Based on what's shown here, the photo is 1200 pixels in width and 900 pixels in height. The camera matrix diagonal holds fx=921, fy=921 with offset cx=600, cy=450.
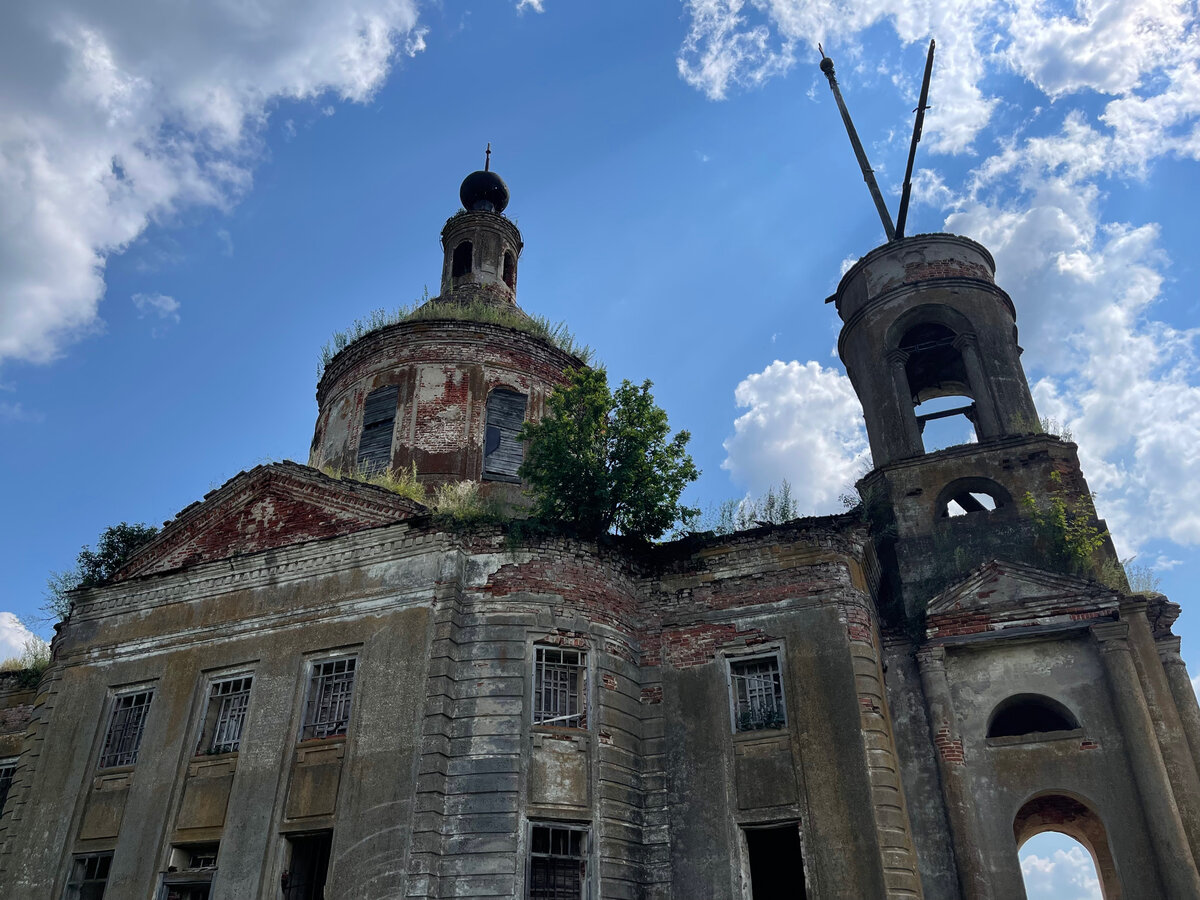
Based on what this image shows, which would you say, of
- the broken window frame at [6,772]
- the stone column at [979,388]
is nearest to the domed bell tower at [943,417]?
the stone column at [979,388]

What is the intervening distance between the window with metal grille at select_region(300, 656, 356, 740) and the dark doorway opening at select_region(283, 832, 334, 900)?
1282mm

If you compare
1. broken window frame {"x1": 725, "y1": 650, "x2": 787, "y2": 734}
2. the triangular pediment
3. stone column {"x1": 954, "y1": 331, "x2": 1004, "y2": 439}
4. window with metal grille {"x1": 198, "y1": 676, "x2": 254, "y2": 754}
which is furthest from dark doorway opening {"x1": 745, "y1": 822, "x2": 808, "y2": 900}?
stone column {"x1": 954, "y1": 331, "x2": 1004, "y2": 439}

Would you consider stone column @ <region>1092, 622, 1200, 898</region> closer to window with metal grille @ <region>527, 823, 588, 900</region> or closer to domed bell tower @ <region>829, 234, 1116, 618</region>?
domed bell tower @ <region>829, 234, 1116, 618</region>

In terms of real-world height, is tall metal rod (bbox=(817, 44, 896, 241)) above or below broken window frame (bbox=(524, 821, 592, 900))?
above

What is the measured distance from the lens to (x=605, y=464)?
13.8 m

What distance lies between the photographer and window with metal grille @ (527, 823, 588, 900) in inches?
431

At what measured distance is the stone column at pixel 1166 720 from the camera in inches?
464

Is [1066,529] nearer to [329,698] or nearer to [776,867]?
[776,867]

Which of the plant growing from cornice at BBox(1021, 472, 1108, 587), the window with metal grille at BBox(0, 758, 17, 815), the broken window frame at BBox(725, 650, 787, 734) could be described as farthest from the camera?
the window with metal grille at BBox(0, 758, 17, 815)

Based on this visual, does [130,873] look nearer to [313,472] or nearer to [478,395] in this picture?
[313,472]

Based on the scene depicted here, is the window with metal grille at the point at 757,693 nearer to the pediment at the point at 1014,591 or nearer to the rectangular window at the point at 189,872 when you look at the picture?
the pediment at the point at 1014,591

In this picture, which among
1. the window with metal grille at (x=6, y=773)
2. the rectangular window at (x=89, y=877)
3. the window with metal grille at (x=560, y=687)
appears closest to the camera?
the window with metal grille at (x=560, y=687)

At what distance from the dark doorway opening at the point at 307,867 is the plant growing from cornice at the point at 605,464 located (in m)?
5.23

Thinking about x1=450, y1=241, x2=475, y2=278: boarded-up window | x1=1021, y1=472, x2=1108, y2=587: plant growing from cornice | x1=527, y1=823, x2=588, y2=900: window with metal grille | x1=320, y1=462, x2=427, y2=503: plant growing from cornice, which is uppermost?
x1=450, y1=241, x2=475, y2=278: boarded-up window
